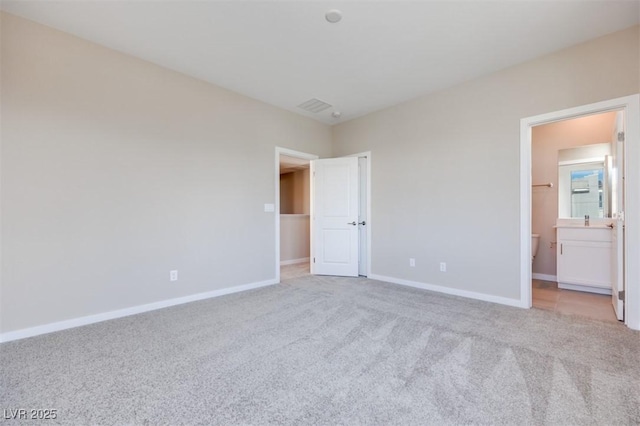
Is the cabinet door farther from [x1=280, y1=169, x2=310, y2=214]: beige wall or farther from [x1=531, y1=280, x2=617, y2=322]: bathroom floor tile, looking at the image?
[x1=280, y1=169, x2=310, y2=214]: beige wall

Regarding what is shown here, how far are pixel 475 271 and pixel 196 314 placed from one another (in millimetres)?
3315

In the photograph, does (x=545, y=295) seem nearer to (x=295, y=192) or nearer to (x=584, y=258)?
(x=584, y=258)

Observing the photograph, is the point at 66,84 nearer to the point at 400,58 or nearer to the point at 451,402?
the point at 400,58

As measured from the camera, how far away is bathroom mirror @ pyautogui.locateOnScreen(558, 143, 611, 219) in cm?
387

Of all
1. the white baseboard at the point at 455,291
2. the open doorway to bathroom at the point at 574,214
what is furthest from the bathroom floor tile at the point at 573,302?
the white baseboard at the point at 455,291

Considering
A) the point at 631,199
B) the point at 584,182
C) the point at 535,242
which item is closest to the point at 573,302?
the point at 535,242

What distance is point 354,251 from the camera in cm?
464

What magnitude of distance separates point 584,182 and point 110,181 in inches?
245

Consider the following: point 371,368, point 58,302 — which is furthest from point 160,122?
point 371,368

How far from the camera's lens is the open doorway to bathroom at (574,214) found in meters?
3.46

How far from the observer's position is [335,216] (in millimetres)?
4773

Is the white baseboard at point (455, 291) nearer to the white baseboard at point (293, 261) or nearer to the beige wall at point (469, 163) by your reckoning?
the beige wall at point (469, 163)

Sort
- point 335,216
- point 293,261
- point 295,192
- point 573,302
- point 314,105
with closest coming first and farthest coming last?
point 573,302
point 314,105
point 335,216
point 293,261
point 295,192

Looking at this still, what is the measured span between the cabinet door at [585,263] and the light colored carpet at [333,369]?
1.34 meters
